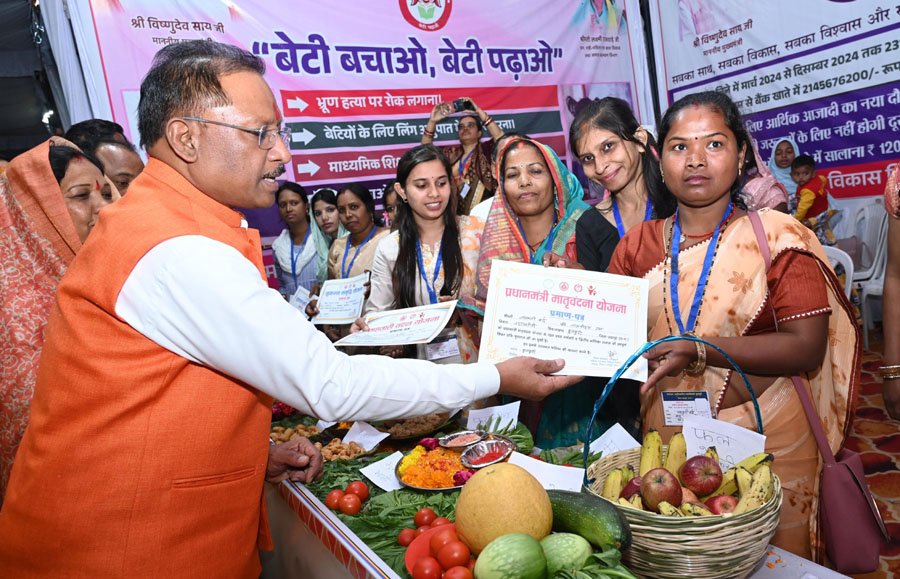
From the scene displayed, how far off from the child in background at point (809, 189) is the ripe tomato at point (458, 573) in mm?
7031

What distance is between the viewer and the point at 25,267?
7.62 ft

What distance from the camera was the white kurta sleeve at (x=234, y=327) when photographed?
4.68 feet

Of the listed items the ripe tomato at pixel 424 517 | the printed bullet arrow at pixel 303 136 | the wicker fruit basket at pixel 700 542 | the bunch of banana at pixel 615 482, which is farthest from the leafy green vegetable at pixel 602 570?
the printed bullet arrow at pixel 303 136

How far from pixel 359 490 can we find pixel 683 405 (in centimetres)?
114

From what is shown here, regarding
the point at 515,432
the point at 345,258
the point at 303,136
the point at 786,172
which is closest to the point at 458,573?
the point at 515,432

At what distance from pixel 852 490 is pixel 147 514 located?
7.04ft

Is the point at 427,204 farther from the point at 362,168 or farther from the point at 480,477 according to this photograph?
the point at 362,168

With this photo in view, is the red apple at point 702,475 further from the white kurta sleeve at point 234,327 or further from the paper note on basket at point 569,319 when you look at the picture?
the white kurta sleeve at point 234,327

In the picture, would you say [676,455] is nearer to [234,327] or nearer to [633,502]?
[633,502]

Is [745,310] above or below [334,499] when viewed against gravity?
above

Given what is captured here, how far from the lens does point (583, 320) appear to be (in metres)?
2.03

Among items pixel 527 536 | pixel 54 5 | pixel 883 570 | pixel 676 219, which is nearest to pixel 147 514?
pixel 527 536

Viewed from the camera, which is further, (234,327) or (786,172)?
(786,172)

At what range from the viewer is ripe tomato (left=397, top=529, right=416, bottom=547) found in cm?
170
